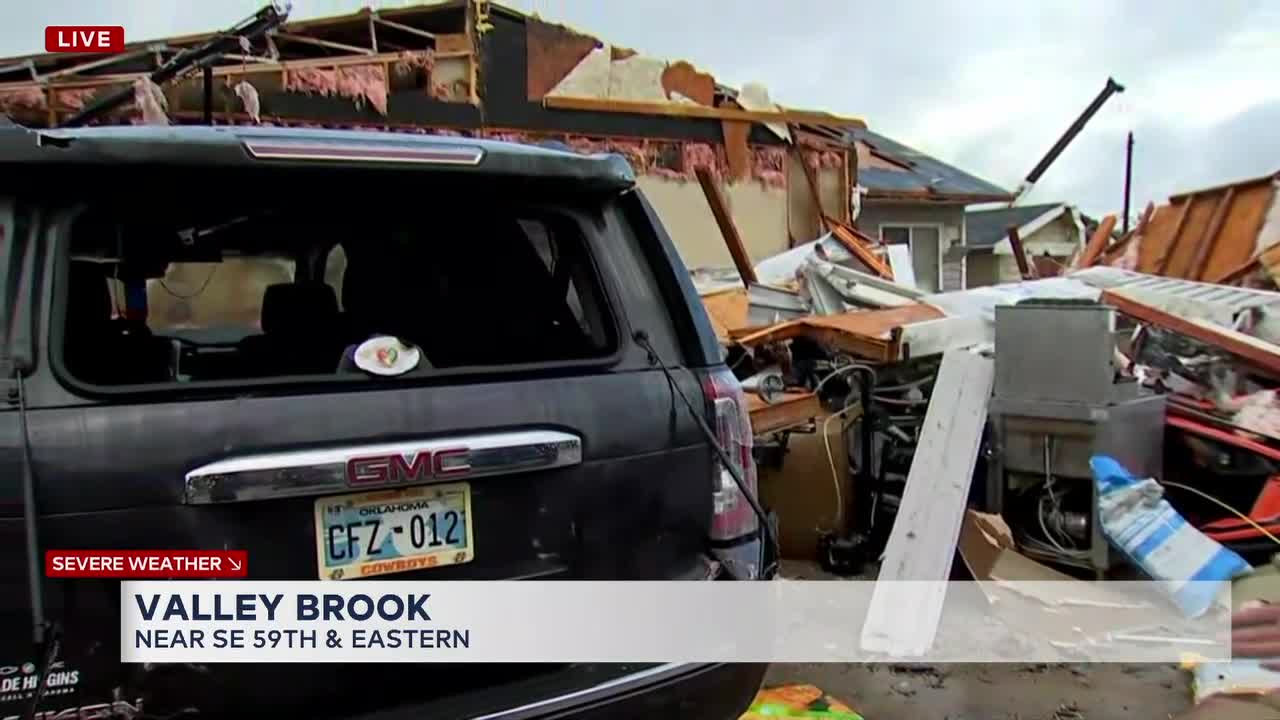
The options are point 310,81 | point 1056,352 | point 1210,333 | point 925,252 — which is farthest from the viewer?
point 925,252

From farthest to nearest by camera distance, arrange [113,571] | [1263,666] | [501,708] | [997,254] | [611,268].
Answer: [997,254], [1263,666], [611,268], [501,708], [113,571]

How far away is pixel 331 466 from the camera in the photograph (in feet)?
6.79

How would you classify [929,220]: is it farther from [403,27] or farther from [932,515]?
[932,515]

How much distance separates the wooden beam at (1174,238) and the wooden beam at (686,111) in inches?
167

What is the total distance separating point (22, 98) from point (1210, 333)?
30.6 feet

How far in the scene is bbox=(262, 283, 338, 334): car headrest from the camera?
2811mm

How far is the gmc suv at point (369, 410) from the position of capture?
1.94 metres

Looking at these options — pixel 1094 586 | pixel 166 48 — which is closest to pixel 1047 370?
pixel 1094 586

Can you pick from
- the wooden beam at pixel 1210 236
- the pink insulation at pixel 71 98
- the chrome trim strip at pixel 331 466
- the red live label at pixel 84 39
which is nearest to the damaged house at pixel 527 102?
the pink insulation at pixel 71 98

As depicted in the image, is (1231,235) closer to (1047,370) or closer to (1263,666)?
(1047,370)

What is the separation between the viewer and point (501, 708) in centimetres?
225

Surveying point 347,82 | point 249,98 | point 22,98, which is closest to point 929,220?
point 347,82

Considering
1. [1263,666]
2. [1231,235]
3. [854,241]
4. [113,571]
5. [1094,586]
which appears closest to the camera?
[113,571]

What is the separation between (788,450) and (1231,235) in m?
6.03
